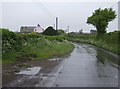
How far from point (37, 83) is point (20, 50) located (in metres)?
14.8

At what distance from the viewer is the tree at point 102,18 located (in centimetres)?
6054

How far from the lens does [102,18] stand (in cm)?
6172

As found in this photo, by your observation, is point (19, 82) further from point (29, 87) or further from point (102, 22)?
point (102, 22)

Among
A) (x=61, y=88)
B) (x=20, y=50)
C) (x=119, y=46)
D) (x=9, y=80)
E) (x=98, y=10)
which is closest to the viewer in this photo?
(x=61, y=88)

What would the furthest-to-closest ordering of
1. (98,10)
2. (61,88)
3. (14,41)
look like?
(98,10) → (14,41) → (61,88)

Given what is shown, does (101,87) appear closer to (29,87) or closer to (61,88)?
(61,88)

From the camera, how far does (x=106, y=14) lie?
199ft

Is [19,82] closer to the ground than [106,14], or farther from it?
closer to the ground

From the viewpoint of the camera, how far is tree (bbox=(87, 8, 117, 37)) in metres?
60.5

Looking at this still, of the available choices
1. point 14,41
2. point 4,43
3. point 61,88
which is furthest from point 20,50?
point 61,88

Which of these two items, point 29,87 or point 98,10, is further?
point 98,10

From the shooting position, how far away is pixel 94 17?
211ft

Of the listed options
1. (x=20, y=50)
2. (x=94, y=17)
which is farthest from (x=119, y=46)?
(x=94, y=17)

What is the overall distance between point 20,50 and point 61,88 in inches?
635
